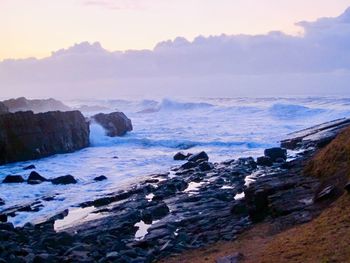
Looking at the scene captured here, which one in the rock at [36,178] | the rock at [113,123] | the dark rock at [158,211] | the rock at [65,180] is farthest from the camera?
the rock at [113,123]

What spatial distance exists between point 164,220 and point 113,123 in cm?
4642

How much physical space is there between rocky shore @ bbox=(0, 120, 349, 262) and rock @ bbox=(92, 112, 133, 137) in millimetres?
36369

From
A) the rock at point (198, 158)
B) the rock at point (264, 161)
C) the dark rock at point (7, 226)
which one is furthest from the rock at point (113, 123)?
the dark rock at point (7, 226)

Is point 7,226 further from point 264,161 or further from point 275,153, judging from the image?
point 275,153

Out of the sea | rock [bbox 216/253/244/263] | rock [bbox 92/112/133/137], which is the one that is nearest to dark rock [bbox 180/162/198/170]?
the sea

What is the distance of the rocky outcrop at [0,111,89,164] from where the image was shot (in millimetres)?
46756

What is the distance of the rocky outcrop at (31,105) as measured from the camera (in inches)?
3452

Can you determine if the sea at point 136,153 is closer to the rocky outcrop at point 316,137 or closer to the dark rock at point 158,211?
the rocky outcrop at point 316,137

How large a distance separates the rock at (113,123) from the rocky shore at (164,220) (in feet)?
119

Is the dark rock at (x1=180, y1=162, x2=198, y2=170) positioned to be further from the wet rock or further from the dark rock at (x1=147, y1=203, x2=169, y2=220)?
the dark rock at (x1=147, y1=203, x2=169, y2=220)

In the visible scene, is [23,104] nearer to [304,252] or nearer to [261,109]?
[261,109]

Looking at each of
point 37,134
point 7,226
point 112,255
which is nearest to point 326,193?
point 112,255

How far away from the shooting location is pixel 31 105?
9919 centimetres

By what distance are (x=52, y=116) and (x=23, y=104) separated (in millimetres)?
42612
